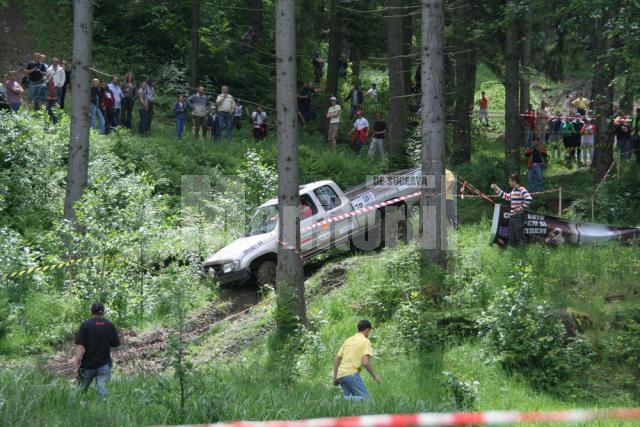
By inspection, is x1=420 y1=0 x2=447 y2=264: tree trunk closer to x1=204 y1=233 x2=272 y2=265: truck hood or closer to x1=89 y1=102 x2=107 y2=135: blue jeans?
x1=204 y1=233 x2=272 y2=265: truck hood

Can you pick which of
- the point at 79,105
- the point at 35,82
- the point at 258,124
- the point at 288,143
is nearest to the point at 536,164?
the point at 258,124

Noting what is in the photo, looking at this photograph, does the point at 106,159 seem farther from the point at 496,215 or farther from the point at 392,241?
the point at 496,215

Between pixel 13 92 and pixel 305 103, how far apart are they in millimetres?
12284

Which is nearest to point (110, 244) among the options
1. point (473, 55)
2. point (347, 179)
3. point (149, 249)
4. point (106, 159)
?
point (149, 249)

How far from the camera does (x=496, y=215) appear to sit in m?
19.1

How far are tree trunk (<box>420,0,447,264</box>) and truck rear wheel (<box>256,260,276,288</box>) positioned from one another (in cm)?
347

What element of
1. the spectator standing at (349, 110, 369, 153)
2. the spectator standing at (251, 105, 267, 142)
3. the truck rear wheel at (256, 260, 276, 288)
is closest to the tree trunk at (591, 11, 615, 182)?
the spectator standing at (349, 110, 369, 153)

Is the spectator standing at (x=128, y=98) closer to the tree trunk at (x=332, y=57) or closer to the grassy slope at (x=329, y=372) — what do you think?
the tree trunk at (x=332, y=57)

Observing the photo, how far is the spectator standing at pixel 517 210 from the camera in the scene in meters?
18.7

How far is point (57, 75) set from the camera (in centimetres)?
2800

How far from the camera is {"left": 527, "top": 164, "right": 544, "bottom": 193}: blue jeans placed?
83.5 ft

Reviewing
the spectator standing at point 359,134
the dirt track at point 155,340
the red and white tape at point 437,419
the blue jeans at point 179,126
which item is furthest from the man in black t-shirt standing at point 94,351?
the spectator standing at point 359,134

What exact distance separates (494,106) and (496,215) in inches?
1218

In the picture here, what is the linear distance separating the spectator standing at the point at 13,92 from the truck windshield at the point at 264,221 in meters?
8.65
